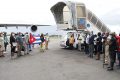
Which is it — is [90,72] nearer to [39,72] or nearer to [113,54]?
[113,54]

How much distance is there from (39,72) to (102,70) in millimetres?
3232

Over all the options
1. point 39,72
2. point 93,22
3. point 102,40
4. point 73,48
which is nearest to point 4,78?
point 39,72

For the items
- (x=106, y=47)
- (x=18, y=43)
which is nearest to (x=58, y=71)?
(x=106, y=47)

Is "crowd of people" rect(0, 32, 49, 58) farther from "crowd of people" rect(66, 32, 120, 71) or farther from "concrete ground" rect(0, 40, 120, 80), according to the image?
"concrete ground" rect(0, 40, 120, 80)

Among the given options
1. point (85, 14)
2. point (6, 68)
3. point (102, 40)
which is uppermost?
point (85, 14)

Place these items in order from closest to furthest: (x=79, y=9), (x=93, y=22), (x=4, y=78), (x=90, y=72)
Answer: (x=4, y=78) < (x=90, y=72) < (x=79, y=9) < (x=93, y=22)

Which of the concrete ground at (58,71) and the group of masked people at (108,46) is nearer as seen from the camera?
the concrete ground at (58,71)

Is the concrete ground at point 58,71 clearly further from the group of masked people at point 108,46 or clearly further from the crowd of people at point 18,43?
the crowd of people at point 18,43

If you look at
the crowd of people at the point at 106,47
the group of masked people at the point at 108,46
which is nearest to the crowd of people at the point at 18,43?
the crowd of people at the point at 106,47

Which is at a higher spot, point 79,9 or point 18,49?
point 79,9

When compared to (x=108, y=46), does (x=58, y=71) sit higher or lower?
lower

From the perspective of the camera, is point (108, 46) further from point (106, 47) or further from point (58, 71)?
point (58, 71)

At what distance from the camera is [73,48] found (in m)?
30.5

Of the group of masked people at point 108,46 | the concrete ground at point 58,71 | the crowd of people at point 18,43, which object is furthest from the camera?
the crowd of people at point 18,43
